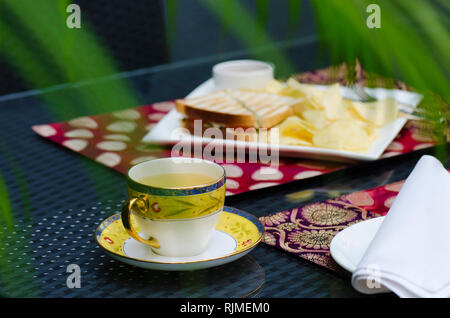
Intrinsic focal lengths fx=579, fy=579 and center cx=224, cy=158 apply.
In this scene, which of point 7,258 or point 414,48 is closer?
point 414,48

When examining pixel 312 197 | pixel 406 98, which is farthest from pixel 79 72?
pixel 406 98

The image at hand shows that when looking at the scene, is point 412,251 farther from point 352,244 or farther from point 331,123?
point 331,123

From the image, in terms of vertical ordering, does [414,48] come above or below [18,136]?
above

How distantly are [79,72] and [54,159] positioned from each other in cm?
76

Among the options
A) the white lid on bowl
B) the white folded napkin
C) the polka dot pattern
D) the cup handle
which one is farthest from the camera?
the white lid on bowl

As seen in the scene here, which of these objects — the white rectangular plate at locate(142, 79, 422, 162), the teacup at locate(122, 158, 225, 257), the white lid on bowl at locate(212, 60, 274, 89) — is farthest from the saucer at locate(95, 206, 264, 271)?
the white lid on bowl at locate(212, 60, 274, 89)

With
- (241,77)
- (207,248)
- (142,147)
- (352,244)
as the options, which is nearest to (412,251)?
(352,244)

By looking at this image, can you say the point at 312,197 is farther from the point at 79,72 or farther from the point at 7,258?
the point at 79,72

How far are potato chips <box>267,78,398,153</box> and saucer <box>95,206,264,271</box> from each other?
0.93ft

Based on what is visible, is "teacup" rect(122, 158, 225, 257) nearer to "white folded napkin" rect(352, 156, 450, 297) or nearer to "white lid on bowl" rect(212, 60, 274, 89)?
"white folded napkin" rect(352, 156, 450, 297)

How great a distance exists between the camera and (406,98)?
1067 millimetres

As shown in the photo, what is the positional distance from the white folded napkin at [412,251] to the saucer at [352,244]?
0.10 ft

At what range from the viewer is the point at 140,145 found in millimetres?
914

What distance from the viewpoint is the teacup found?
511 millimetres
